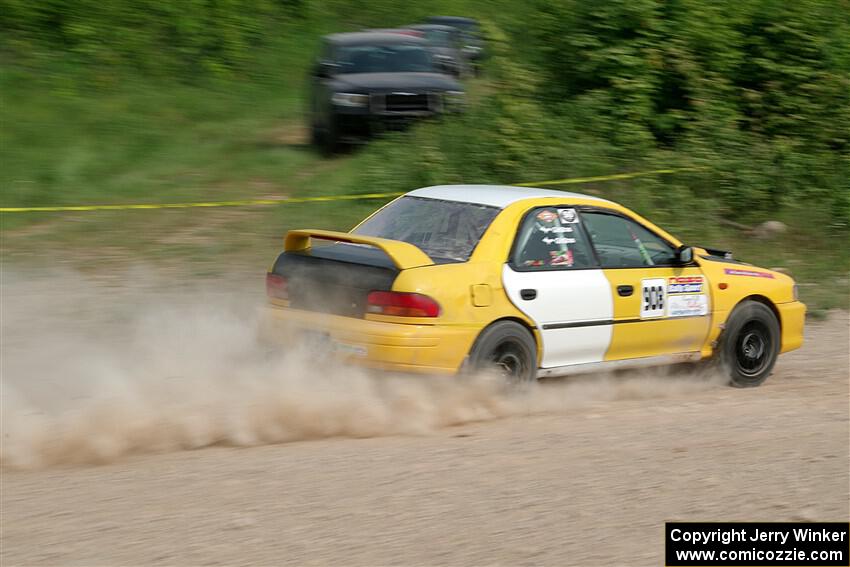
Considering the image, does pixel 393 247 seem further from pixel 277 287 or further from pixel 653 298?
pixel 653 298

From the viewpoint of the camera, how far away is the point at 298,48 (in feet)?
82.4

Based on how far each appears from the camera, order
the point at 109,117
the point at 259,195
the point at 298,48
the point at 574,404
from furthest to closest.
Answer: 1. the point at 298,48
2. the point at 109,117
3. the point at 259,195
4. the point at 574,404

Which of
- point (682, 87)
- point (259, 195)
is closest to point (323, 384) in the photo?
point (259, 195)

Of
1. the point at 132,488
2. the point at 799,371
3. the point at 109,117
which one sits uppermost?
the point at 109,117

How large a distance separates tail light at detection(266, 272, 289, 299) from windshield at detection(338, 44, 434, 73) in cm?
956

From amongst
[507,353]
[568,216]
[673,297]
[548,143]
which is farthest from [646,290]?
[548,143]

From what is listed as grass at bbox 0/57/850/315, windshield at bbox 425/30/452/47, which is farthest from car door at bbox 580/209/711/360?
windshield at bbox 425/30/452/47

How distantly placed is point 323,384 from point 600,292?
211 centimetres

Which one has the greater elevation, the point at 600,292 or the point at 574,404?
the point at 600,292

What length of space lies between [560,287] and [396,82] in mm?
8975

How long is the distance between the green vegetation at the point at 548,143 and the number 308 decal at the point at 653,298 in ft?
14.1

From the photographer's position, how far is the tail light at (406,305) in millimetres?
6957

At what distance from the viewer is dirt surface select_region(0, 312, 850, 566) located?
477cm

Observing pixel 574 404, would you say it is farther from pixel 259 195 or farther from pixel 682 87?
pixel 682 87
